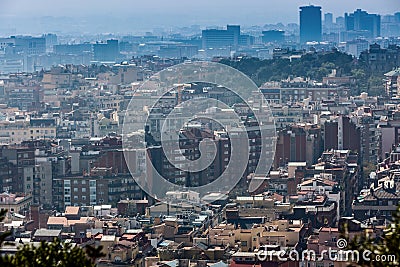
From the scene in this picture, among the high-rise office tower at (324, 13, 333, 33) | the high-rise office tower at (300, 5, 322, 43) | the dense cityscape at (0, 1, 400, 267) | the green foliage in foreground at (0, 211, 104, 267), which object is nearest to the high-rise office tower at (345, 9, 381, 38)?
the high-rise office tower at (324, 13, 333, 33)

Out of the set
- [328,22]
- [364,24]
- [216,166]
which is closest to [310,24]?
[328,22]

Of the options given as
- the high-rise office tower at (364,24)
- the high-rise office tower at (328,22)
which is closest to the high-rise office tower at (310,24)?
the high-rise office tower at (328,22)

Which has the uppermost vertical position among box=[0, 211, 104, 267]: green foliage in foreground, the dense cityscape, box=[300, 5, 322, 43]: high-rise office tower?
box=[300, 5, 322, 43]: high-rise office tower

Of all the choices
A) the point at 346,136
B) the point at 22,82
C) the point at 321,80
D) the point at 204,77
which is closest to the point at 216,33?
the point at 22,82

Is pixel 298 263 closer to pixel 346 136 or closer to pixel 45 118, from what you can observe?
pixel 346 136

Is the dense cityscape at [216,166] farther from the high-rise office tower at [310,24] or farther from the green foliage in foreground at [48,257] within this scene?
the high-rise office tower at [310,24]

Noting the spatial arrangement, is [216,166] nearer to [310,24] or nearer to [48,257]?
[48,257]

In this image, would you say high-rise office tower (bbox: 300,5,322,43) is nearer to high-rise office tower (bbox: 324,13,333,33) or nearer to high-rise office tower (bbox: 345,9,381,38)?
high-rise office tower (bbox: 324,13,333,33)
